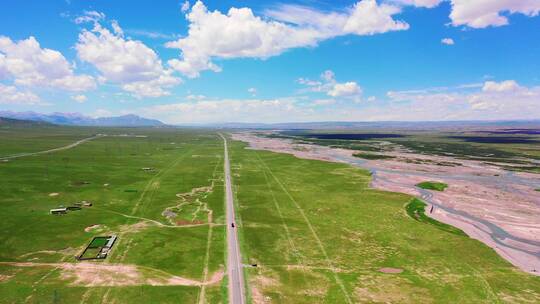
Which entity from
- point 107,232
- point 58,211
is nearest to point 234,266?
point 107,232

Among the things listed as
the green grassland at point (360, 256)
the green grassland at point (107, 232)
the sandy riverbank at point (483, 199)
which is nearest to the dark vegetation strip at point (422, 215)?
the green grassland at point (360, 256)

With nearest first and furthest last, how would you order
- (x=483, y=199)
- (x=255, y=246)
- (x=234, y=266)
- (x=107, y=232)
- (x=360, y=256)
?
(x=234, y=266) → (x=360, y=256) → (x=255, y=246) → (x=107, y=232) → (x=483, y=199)

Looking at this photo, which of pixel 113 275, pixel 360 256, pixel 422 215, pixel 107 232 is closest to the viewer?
pixel 113 275

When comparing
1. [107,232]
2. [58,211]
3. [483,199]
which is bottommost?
[107,232]

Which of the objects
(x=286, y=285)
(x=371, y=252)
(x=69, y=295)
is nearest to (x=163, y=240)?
(x=69, y=295)

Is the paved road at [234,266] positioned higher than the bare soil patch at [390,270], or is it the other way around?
the paved road at [234,266]

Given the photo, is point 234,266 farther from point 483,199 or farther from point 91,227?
point 483,199

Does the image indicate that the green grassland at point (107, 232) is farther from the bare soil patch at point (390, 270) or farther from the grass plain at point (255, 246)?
the bare soil patch at point (390, 270)
